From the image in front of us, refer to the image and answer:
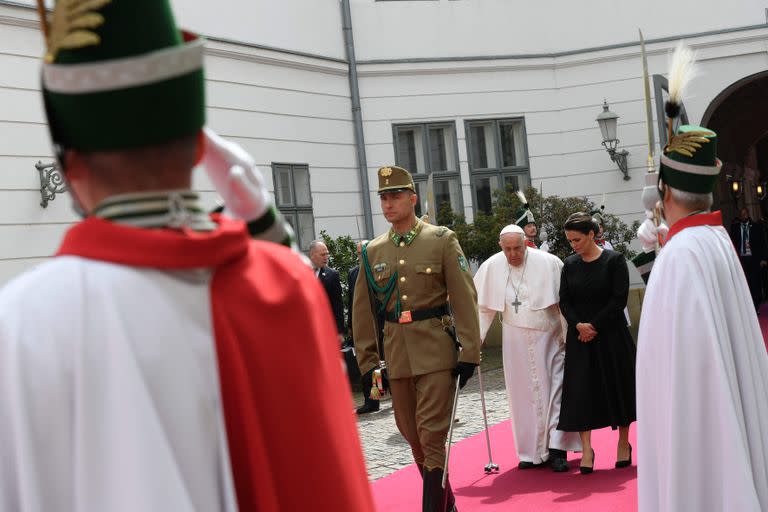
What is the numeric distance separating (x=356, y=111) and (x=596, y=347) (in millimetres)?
8916

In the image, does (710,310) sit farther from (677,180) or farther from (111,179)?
(111,179)

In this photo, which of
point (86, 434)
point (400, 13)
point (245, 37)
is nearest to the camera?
point (86, 434)

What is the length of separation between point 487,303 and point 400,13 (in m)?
9.13

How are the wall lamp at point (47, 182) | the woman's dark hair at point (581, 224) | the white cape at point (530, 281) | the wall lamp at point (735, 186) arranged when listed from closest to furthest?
the woman's dark hair at point (581, 224), the white cape at point (530, 281), the wall lamp at point (47, 182), the wall lamp at point (735, 186)

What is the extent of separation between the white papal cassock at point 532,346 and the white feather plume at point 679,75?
3.35 meters

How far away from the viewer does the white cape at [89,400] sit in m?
1.59

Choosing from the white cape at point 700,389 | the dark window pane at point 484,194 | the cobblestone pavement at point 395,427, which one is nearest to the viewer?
the white cape at point 700,389

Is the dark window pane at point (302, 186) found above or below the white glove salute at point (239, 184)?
above

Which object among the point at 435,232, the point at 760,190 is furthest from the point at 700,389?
the point at 760,190

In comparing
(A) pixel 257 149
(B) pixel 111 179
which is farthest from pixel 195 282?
(A) pixel 257 149

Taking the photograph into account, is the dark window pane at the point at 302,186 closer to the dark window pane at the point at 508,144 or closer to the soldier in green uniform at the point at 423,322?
the dark window pane at the point at 508,144

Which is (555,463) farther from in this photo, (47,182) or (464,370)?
(47,182)

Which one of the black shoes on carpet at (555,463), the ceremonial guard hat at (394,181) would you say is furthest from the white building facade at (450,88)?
the ceremonial guard hat at (394,181)

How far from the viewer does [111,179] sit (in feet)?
5.79
